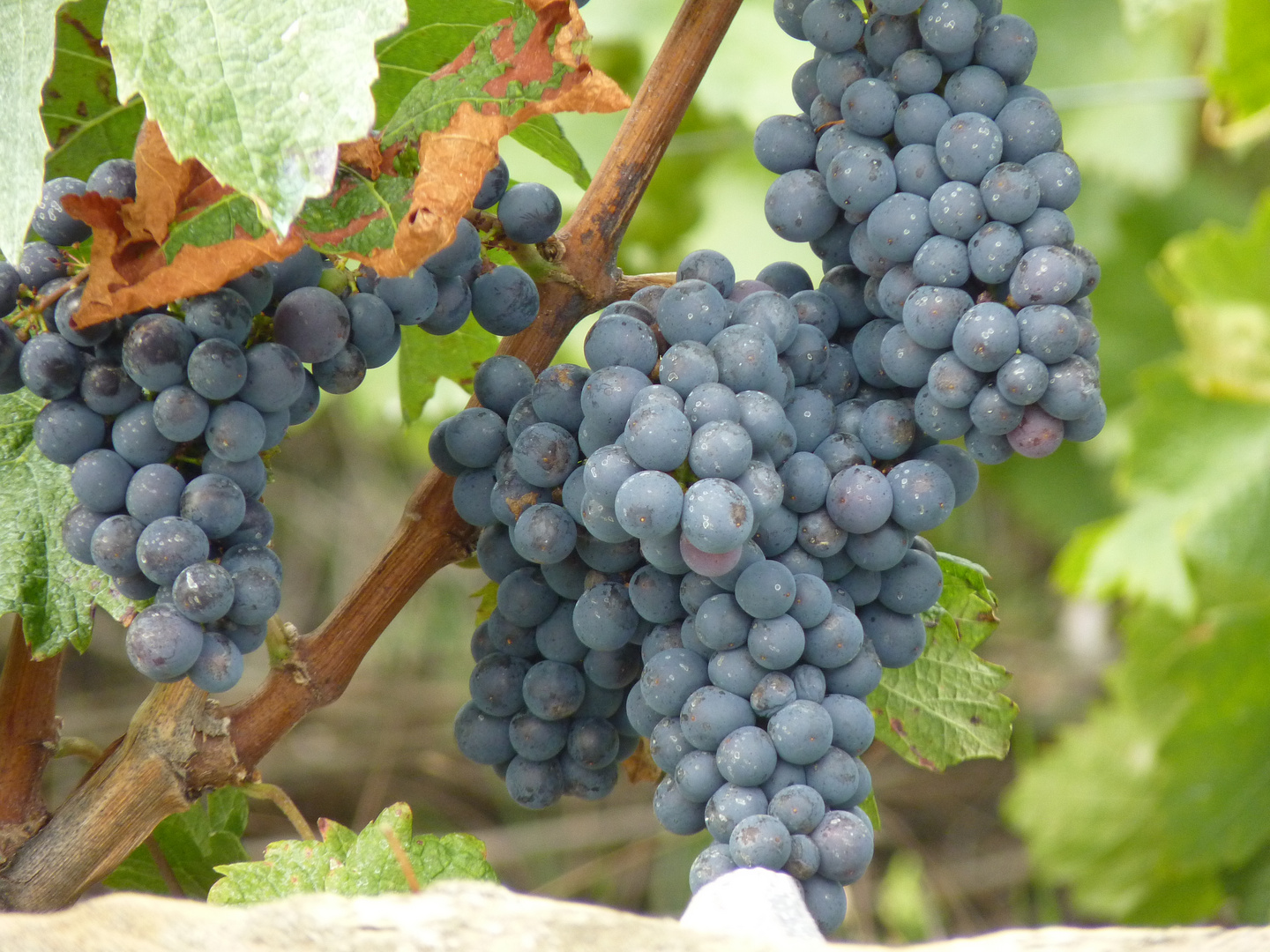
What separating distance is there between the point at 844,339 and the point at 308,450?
6.69ft

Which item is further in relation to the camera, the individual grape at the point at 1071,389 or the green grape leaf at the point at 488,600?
the green grape leaf at the point at 488,600

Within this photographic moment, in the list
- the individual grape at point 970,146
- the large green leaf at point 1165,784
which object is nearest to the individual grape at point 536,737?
the individual grape at point 970,146

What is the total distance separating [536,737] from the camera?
1.87 feet

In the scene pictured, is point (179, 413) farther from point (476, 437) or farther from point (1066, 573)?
point (1066, 573)

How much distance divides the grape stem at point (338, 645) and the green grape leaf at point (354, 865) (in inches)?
2.0

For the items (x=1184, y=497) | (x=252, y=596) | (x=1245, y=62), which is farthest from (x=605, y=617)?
(x=1184, y=497)

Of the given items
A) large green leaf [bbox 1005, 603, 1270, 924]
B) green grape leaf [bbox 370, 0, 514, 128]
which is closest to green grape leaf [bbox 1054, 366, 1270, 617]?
large green leaf [bbox 1005, 603, 1270, 924]

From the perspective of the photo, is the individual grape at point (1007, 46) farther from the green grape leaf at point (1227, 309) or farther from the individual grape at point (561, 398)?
the green grape leaf at point (1227, 309)

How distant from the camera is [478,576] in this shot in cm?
241

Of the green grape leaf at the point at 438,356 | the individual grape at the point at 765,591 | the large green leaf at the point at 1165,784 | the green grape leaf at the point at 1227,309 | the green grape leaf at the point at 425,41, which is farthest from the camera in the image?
the large green leaf at the point at 1165,784

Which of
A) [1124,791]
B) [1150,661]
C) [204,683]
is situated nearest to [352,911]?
[204,683]

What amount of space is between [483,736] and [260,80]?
33 centimetres

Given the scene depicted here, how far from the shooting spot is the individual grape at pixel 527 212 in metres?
0.53

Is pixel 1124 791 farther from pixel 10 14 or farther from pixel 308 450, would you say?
pixel 10 14
